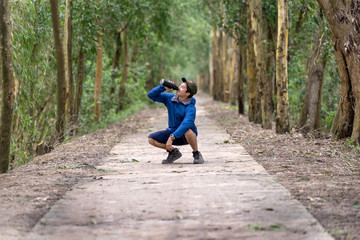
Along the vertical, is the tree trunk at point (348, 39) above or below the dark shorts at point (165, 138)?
above

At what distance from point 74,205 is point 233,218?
1.77m

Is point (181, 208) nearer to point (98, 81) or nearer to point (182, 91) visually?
point (182, 91)

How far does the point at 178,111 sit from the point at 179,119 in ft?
0.48

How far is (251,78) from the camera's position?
1923 centimetres

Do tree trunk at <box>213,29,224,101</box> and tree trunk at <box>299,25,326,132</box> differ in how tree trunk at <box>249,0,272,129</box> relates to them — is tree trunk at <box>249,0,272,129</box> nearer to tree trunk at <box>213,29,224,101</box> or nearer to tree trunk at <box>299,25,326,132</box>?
tree trunk at <box>299,25,326,132</box>

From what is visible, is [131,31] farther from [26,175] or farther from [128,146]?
[26,175]

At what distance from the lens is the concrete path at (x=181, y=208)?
15.6 feet

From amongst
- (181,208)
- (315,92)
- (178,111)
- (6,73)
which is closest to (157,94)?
(178,111)

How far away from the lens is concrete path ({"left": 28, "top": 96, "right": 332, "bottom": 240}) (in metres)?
4.77

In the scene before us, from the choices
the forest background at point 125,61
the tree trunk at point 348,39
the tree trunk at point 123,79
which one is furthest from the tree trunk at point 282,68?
the tree trunk at point 123,79

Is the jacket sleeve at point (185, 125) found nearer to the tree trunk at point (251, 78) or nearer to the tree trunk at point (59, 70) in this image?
the tree trunk at point (59, 70)

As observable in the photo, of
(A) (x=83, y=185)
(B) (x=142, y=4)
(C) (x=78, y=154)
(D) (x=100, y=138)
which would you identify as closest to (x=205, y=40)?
(B) (x=142, y=4)

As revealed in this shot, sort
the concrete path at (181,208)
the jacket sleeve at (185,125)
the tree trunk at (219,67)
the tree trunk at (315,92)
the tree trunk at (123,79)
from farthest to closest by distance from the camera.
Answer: the tree trunk at (219,67), the tree trunk at (123,79), the tree trunk at (315,92), the jacket sleeve at (185,125), the concrete path at (181,208)

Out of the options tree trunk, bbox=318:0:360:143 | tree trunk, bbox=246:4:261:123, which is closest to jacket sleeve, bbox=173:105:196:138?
tree trunk, bbox=318:0:360:143
